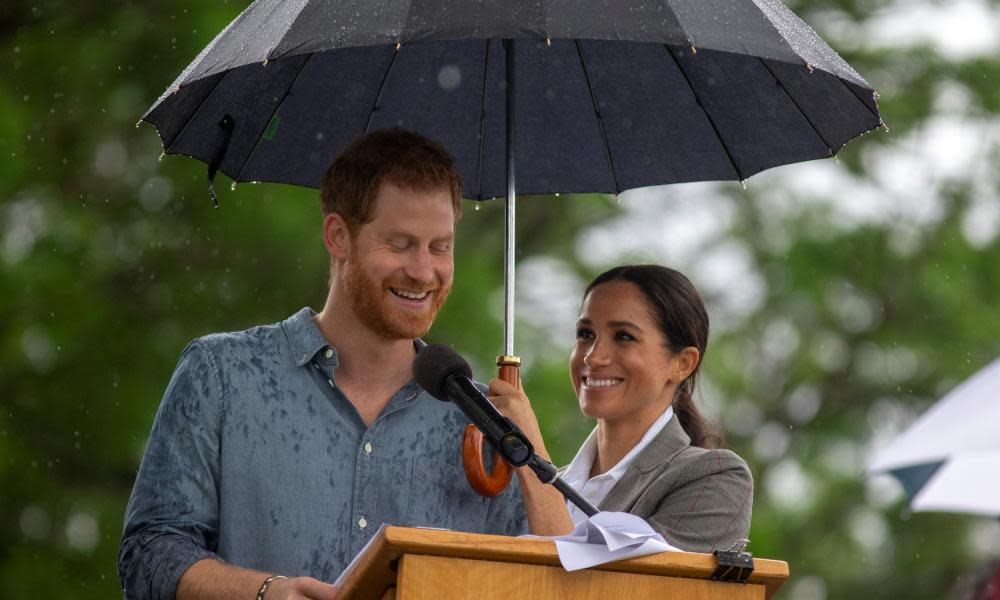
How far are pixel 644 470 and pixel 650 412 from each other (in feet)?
0.91

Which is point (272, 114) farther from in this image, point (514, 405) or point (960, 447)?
point (960, 447)

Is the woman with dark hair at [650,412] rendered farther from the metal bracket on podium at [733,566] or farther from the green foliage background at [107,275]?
the green foliage background at [107,275]

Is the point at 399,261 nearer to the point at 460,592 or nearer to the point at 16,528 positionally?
the point at 460,592

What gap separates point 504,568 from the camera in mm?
2812

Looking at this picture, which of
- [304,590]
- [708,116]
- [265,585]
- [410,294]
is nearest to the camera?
[304,590]

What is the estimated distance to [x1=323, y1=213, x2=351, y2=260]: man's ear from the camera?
3.81 m

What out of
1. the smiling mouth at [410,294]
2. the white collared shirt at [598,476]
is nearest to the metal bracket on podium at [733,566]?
the smiling mouth at [410,294]

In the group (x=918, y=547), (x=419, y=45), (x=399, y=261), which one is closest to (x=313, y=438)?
(x=399, y=261)

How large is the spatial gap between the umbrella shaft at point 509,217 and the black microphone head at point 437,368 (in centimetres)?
64

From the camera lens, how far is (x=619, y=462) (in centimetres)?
475

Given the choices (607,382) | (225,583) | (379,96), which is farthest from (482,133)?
(225,583)

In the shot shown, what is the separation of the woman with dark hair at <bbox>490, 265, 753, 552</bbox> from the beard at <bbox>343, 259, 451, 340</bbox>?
879 millimetres

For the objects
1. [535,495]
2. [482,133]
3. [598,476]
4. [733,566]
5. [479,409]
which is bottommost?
[598,476]

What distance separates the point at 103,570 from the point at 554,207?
656 cm
